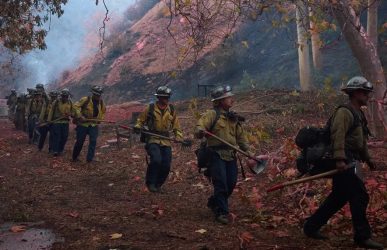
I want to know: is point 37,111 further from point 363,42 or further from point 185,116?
point 363,42

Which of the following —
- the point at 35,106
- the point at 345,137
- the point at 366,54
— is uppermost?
the point at 366,54

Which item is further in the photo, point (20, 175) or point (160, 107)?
point (20, 175)

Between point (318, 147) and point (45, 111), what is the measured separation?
35.1ft

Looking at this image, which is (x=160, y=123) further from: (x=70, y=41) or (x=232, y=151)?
(x=70, y=41)

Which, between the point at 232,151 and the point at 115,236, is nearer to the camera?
the point at 115,236

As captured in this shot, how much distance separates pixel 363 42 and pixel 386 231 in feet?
15.9

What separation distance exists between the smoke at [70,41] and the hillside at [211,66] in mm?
8101

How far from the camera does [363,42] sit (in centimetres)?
952

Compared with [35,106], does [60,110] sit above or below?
below

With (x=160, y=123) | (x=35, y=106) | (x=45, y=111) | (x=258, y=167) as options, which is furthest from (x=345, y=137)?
(x=35, y=106)

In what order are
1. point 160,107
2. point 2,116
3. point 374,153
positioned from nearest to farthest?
point 160,107, point 374,153, point 2,116

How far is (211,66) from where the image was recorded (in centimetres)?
2012

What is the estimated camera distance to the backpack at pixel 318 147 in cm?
509

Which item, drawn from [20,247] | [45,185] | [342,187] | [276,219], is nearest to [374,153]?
[276,219]
